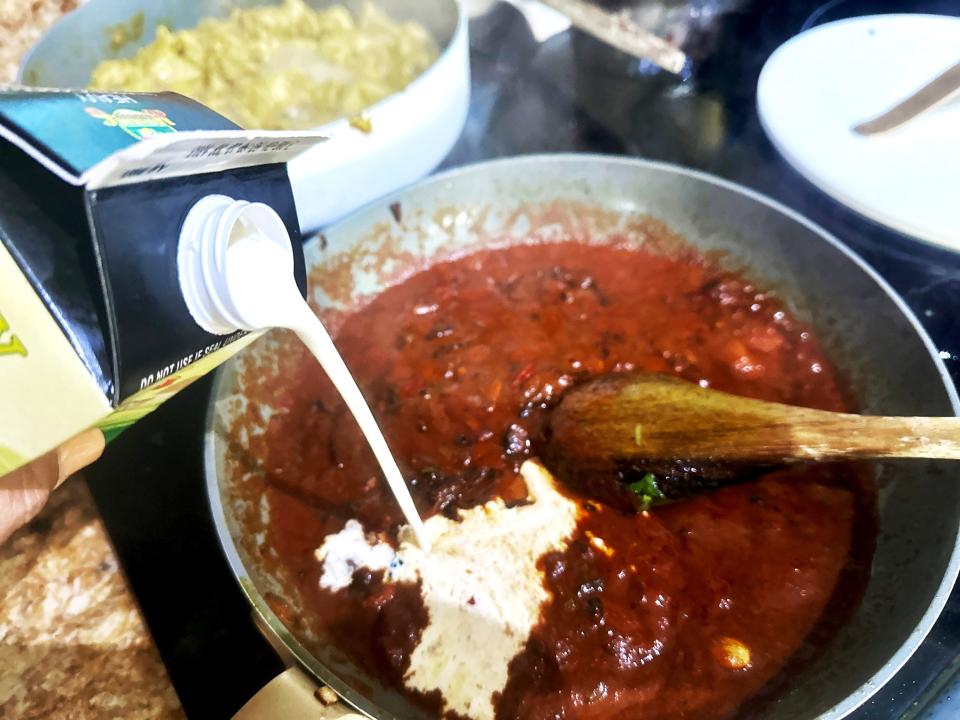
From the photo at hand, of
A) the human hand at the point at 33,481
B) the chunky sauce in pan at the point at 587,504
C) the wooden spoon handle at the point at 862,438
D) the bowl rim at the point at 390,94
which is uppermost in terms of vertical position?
the bowl rim at the point at 390,94

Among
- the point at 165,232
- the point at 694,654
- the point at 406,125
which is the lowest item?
the point at 694,654

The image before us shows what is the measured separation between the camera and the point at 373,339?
1292 mm

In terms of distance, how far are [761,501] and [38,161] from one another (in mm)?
958

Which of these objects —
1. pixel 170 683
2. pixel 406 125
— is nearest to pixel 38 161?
pixel 170 683

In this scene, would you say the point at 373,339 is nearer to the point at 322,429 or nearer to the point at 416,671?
the point at 322,429

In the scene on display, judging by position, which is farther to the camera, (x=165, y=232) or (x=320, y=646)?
(x=320, y=646)

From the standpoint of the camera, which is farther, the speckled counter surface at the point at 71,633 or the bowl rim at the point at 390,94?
the bowl rim at the point at 390,94

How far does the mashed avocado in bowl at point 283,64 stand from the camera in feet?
4.28

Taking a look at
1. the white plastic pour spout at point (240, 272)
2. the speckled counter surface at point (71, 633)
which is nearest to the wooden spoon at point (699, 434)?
the white plastic pour spout at point (240, 272)

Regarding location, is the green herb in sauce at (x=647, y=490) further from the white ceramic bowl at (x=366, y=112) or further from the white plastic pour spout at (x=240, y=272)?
the white ceramic bowl at (x=366, y=112)

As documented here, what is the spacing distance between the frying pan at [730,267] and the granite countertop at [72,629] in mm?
174

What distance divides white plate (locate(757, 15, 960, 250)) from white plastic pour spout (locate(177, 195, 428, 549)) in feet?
2.95

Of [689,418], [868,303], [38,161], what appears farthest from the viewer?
[868,303]

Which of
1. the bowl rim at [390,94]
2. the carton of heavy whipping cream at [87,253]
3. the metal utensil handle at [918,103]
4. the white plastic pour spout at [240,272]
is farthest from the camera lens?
the metal utensil handle at [918,103]
